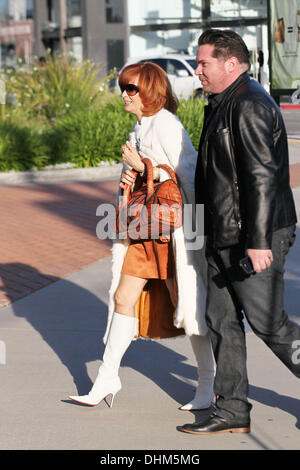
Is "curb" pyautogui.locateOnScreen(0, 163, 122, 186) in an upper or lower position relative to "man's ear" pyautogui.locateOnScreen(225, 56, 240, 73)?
lower

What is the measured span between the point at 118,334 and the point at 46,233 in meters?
5.20

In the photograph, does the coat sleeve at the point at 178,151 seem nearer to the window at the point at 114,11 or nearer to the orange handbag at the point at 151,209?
the orange handbag at the point at 151,209

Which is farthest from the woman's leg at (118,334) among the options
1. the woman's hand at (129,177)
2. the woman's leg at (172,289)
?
the woman's hand at (129,177)

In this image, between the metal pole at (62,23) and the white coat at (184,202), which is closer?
the white coat at (184,202)

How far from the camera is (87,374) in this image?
5.13 metres

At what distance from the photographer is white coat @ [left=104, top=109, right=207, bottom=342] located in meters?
4.27

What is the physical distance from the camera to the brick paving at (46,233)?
7.66 meters

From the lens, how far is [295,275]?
24.2 ft

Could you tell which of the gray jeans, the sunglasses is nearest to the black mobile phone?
the gray jeans

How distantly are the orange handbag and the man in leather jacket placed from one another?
142 mm

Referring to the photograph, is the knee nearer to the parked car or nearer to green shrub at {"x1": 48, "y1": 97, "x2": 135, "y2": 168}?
green shrub at {"x1": 48, "y1": 97, "x2": 135, "y2": 168}
